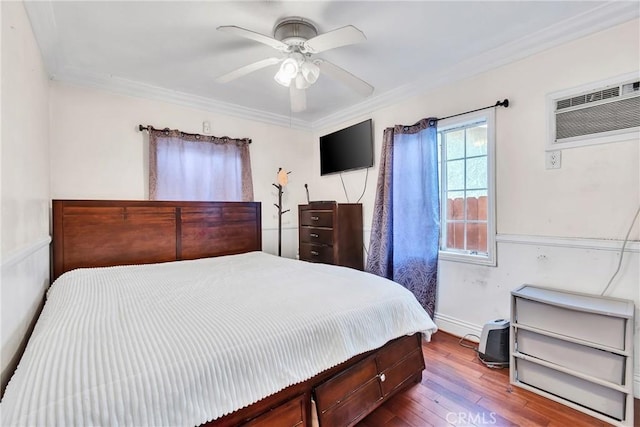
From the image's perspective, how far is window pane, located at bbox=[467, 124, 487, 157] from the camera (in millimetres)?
2410

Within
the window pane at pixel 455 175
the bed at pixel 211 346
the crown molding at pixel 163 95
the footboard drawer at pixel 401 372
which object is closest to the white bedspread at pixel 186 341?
the bed at pixel 211 346

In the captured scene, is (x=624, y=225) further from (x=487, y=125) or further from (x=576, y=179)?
(x=487, y=125)

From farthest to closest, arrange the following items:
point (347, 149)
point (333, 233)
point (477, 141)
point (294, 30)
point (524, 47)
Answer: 1. point (347, 149)
2. point (333, 233)
3. point (477, 141)
4. point (524, 47)
5. point (294, 30)

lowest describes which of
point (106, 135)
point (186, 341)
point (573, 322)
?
point (573, 322)

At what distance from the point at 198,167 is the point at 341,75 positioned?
1.92 meters

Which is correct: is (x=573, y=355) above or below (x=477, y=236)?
below

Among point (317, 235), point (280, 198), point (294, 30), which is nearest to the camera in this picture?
point (294, 30)

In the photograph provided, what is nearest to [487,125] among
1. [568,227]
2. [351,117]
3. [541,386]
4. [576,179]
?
[576,179]

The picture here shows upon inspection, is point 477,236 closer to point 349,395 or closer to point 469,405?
point 469,405

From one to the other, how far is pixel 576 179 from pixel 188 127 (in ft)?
11.4

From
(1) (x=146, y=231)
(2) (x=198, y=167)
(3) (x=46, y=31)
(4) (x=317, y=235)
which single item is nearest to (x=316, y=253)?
(4) (x=317, y=235)

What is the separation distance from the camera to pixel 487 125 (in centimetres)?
231

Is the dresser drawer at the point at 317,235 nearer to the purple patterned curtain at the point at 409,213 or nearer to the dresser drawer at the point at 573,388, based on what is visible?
the purple patterned curtain at the point at 409,213

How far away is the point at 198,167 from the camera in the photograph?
3068mm
